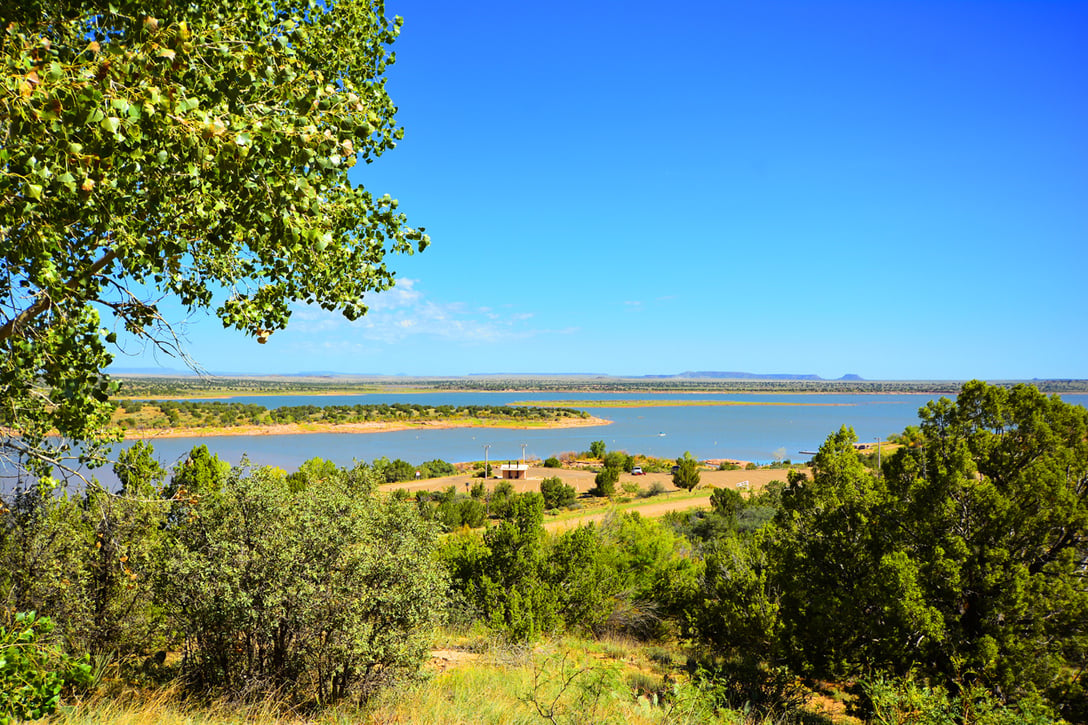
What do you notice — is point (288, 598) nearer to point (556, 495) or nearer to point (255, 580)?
point (255, 580)

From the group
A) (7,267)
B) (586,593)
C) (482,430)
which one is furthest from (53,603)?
(482,430)

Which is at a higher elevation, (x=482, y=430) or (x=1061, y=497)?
(x=1061, y=497)

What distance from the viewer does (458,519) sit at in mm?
31688

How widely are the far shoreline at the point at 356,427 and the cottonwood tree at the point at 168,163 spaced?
58.6 metres

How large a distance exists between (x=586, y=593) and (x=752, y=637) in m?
4.05

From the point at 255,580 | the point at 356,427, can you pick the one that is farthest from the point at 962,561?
the point at 356,427

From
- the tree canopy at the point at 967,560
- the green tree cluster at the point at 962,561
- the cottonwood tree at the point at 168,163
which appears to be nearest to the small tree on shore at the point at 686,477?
the green tree cluster at the point at 962,561

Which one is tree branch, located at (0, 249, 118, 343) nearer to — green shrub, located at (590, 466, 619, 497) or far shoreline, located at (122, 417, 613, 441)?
green shrub, located at (590, 466, 619, 497)

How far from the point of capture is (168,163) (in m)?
2.80

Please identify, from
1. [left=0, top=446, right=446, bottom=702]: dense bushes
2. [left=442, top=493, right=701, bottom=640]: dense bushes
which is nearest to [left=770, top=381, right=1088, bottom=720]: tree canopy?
[left=442, top=493, right=701, bottom=640]: dense bushes

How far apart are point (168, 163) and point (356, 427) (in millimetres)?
91831

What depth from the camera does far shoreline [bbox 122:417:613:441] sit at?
72000 millimetres

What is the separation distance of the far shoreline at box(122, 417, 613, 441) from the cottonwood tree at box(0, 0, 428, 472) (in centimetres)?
5857

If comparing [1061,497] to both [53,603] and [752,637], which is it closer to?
[752,637]
